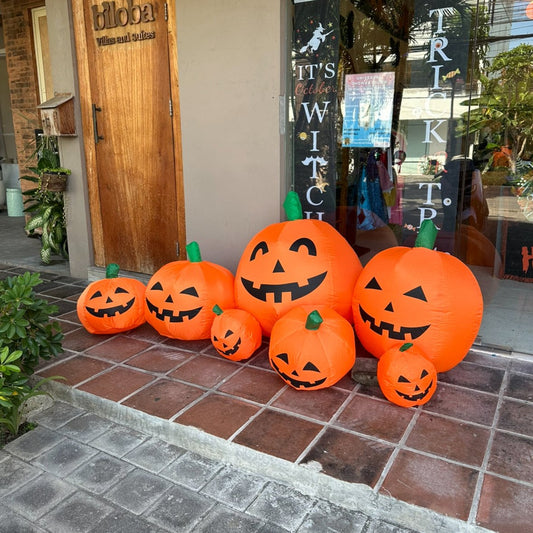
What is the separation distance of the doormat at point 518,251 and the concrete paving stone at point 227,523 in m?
3.33

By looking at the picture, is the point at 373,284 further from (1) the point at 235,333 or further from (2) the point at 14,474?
(2) the point at 14,474

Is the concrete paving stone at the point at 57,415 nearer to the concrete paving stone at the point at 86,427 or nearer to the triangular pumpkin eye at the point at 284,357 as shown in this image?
the concrete paving stone at the point at 86,427

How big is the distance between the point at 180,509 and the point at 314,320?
3.73 ft

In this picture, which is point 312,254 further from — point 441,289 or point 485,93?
point 485,93

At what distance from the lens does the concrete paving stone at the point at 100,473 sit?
2355mm

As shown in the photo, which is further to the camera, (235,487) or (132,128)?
(132,128)

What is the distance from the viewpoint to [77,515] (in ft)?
7.14

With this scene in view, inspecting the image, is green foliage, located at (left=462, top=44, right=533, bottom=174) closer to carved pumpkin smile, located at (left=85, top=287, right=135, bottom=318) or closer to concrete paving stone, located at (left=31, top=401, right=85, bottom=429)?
carved pumpkin smile, located at (left=85, top=287, right=135, bottom=318)

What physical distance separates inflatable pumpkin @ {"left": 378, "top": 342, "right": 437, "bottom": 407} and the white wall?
1577 millimetres

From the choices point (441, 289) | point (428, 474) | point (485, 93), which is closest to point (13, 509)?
point (428, 474)

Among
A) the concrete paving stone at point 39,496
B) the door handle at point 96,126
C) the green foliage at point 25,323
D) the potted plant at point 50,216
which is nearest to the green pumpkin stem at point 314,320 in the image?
the concrete paving stone at point 39,496

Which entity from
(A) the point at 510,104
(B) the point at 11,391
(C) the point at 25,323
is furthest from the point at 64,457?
(A) the point at 510,104

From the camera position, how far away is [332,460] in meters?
2.33

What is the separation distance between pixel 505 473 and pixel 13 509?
2197 mm
